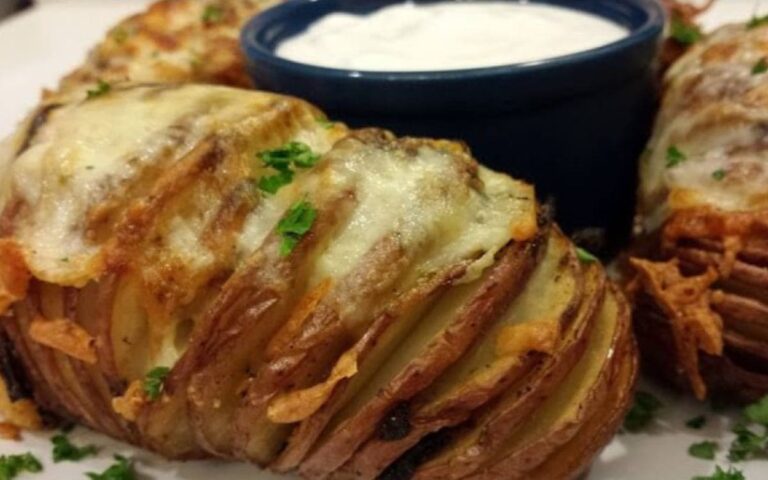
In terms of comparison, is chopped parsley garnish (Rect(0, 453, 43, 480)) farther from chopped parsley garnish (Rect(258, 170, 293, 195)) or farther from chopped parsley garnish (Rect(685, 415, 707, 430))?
chopped parsley garnish (Rect(685, 415, 707, 430))

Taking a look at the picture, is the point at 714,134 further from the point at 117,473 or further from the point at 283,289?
the point at 117,473

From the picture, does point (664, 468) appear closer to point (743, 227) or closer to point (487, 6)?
point (743, 227)

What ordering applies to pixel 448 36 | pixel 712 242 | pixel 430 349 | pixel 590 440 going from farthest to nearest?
pixel 448 36 < pixel 712 242 < pixel 590 440 < pixel 430 349

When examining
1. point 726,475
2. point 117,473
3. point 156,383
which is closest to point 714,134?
point 726,475

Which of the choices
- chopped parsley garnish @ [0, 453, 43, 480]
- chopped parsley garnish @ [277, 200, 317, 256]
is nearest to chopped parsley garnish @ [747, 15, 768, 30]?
chopped parsley garnish @ [277, 200, 317, 256]

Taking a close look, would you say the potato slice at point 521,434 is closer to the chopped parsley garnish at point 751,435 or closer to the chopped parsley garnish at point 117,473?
the chopped parsley garnish at point 751,435
